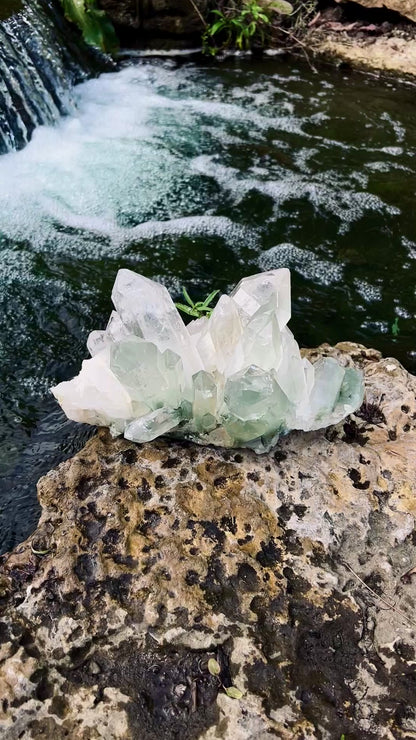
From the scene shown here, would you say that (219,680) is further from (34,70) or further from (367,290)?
(34,70)

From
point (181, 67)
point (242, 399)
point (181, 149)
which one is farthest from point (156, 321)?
point (181, 67)

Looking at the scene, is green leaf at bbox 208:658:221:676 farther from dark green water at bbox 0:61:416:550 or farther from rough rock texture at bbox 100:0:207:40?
rough rock texture at bbox 100:0:207:40

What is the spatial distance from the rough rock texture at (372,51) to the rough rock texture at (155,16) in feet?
5.00

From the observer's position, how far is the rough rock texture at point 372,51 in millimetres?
7285

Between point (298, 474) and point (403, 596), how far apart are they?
0.47 meters

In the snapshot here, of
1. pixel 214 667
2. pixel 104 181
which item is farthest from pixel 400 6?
pixel 214 667

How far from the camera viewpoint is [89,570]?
1.72 meters

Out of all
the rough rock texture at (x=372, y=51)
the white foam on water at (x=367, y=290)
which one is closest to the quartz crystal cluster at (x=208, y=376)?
the white foam on water at (x=367, y=290)

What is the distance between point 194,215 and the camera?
4.60 m

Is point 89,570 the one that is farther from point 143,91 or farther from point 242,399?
point 143,91

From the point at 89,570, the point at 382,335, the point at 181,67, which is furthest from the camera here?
the point at 181,67

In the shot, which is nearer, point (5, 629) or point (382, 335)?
point (5, 629)

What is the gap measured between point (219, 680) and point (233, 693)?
0.15 feet

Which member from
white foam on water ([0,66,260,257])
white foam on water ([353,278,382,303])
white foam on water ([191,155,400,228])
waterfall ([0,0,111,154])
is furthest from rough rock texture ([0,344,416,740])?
waterfall ([0,0,111,154])
